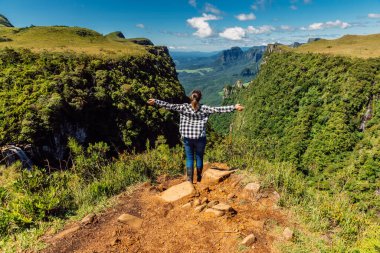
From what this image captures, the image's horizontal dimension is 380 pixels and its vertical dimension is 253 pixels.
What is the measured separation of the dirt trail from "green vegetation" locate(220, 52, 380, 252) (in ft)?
2.29

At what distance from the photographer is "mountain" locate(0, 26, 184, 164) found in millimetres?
50781

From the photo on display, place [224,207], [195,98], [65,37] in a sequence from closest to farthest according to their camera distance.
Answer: [224,207] < [195,98] < [65,37]

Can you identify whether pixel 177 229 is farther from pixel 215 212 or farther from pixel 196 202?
pixel 196 202

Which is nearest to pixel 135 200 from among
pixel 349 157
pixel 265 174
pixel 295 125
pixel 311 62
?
pixel 265 174

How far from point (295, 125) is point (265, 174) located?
10139 cm

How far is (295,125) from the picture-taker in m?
103

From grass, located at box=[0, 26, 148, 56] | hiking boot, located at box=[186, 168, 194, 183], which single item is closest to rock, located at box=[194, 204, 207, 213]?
hiking boot, located at box=[186, 168, 194, 183]

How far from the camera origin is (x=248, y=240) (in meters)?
5.54

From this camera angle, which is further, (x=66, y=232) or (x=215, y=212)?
(x=215, y=212)

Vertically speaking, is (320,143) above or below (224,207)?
below

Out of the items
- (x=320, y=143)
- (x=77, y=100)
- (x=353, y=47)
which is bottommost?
(x=320, y=143)

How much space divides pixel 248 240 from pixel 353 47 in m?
165

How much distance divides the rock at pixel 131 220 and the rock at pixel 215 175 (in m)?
2.97

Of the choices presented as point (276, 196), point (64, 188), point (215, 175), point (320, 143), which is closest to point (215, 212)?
point (276, 196)
